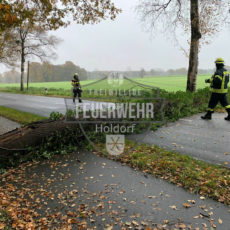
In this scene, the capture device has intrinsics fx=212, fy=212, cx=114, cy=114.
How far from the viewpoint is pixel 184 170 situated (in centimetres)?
496

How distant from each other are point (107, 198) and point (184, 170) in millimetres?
1964

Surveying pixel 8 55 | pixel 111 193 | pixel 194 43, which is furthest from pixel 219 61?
pixel 8 55

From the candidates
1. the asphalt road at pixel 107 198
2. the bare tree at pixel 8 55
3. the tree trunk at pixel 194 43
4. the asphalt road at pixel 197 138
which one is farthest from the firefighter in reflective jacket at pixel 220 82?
the bare tree at pixel 8 55

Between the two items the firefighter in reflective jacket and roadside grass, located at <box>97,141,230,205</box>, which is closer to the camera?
roadside grass, located at <box>97,141,230,205</box>

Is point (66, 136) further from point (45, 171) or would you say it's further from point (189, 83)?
point (189, 83)

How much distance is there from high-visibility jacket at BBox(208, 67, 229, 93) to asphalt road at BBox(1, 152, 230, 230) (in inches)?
221

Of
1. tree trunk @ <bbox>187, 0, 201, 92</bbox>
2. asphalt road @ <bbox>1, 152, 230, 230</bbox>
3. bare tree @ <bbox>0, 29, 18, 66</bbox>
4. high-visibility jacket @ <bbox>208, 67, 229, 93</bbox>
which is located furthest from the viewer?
bare tree @ <bbox>0, 29, 18, 66</bbox>

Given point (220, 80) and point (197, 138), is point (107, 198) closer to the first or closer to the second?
point (197, 138)

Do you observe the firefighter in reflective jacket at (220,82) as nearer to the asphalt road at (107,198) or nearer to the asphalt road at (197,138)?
the asphalt road at (197,138)

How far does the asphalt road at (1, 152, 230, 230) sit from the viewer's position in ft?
11.7

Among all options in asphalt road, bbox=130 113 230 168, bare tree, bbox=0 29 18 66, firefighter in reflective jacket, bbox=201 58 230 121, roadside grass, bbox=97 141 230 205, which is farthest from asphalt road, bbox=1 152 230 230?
bare tree, bbox=0 29 18 66

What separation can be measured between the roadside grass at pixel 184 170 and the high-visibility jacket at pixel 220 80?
424 cm

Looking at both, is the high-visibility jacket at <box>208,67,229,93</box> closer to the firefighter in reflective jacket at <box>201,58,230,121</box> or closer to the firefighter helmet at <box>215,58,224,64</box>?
the firefighter in reflective jacket at <box>201,58,230,121</box>

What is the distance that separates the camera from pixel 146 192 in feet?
14.3
